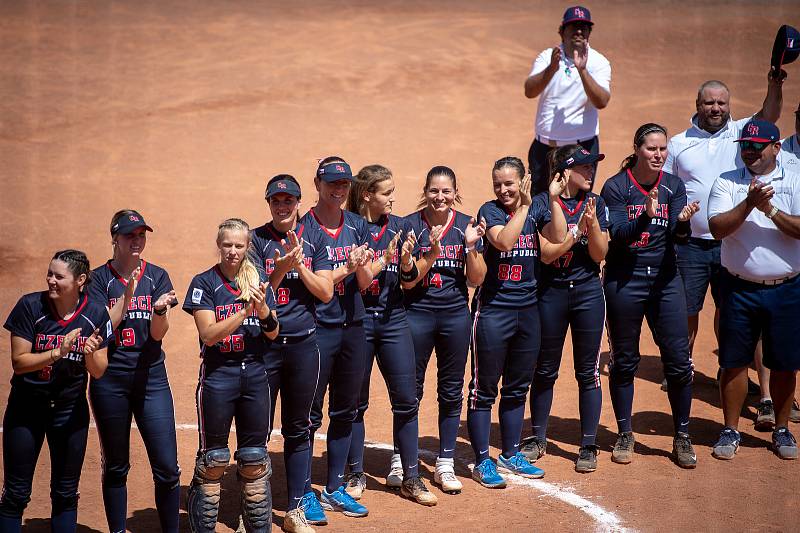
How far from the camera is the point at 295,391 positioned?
618 cm

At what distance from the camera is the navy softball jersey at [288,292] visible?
6113 millimetres

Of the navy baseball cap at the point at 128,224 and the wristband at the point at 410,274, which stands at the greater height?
the navy baseball cap at the point at 128,224

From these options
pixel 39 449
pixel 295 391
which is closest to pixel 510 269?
pixel 295 391

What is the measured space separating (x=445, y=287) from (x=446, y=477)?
1.34 metres

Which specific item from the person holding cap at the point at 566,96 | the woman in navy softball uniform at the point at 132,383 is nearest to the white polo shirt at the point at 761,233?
the person holding cap at the point at 566,96

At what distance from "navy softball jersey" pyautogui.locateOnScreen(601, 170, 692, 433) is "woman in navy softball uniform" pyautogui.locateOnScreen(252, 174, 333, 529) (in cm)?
236

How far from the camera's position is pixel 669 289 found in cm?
740

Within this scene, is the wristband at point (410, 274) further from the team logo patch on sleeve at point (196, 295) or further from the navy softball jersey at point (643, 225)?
the navy softball jersey at point (643, 225)

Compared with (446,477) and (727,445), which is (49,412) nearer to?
(446,477)

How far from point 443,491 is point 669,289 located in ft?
7.29

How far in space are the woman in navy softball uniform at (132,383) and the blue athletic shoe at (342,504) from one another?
43.1 inches

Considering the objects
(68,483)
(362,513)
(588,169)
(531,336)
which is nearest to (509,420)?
(531,336)

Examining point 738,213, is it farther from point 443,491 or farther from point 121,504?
point 121,504

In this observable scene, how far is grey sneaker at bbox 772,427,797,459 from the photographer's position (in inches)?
294
